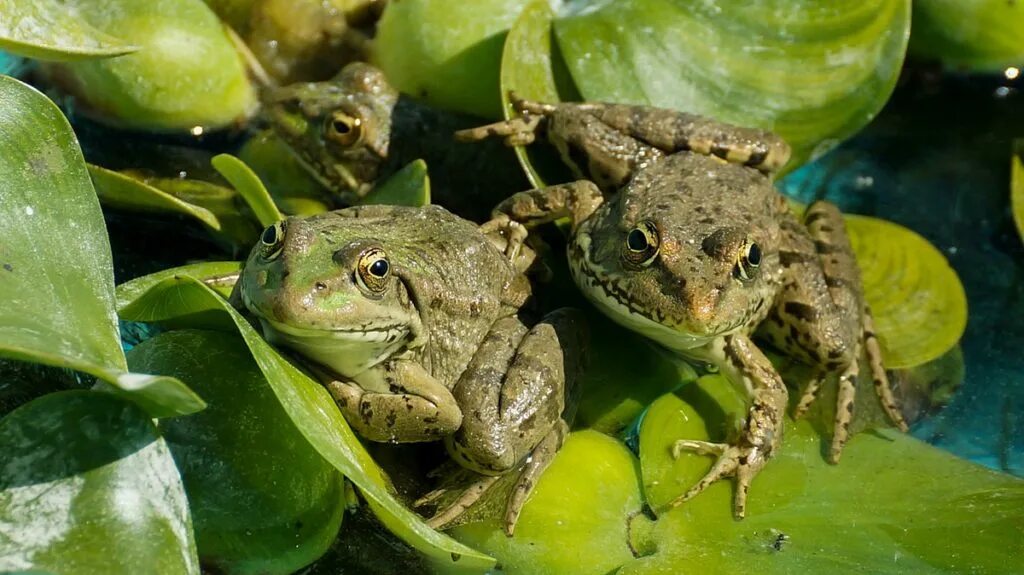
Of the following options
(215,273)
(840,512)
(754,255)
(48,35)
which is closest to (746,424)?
(840,512)

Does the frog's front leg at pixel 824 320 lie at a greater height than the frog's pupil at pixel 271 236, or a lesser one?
lesser

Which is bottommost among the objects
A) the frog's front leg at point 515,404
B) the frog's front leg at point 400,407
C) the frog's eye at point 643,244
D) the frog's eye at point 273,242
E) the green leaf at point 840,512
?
the green leaf at point 840,512

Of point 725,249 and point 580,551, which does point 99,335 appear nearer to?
point 580,551

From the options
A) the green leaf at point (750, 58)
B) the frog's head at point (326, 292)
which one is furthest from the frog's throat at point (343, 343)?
the green leaf at point (750, 58)

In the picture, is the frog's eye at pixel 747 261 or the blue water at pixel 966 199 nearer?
the frog's eye at pixel 747 261

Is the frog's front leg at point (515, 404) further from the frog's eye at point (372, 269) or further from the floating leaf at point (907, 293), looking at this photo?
the floating leaf at point (907, 293)

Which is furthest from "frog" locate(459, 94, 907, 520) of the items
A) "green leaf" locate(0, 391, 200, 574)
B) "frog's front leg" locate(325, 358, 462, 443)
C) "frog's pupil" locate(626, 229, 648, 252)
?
"green leaf" locate(0, 391, 200, 574)

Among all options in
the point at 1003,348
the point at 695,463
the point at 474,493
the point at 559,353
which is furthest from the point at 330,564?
the point at 1003,348

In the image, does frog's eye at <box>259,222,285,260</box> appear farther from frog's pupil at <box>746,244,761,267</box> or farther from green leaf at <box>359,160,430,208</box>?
frog's pupil at <box>746,244,761,267</box>
